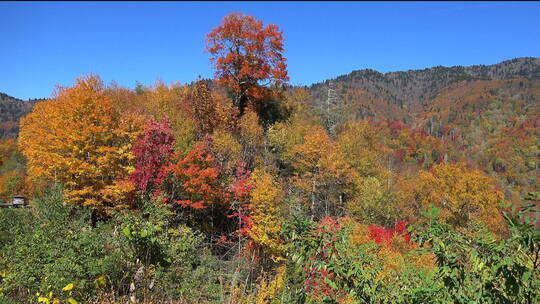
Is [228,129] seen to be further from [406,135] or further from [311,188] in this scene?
[406,135]

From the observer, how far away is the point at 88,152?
61.7ft

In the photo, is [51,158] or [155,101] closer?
[51,158]

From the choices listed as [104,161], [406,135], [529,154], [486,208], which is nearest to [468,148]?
[529,154]

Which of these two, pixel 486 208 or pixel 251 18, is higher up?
pixel 251 18

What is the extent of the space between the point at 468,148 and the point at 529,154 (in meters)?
32.9

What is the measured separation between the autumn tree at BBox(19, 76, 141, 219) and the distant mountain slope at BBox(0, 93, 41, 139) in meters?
160

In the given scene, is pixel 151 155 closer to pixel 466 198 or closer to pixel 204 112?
pixel 204 112

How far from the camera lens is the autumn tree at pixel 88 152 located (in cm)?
1820

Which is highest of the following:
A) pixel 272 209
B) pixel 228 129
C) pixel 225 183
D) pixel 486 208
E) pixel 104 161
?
pixel 228 129

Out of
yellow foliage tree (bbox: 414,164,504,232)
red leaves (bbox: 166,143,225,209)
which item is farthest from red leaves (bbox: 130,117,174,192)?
yellow foliage tree (bbox: 414,164,504,232)

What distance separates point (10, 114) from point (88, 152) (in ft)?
690

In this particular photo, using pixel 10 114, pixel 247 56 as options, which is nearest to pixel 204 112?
pixel 247 56

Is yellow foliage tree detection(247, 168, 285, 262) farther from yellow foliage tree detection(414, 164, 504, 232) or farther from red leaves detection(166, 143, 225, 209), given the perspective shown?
yellow foliage tree detection(414, 164, 504, 232)

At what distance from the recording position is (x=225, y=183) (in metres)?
22.7
